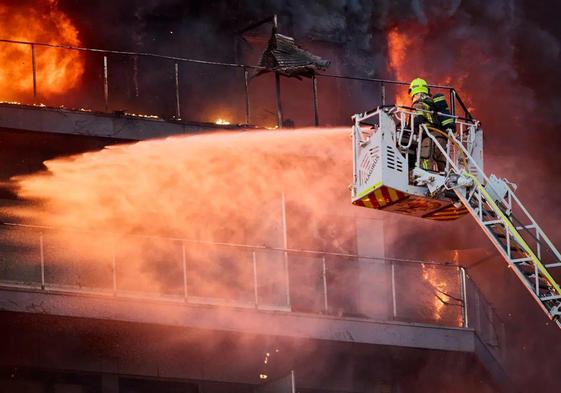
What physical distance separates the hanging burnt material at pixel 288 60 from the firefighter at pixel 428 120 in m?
5.42

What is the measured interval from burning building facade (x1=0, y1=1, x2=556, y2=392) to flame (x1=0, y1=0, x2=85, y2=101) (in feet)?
0.13

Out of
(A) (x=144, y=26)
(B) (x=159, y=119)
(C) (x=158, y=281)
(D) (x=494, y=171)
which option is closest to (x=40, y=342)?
(C) (x=158, y=281)

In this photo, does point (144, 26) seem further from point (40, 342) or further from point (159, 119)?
point (40, 342)

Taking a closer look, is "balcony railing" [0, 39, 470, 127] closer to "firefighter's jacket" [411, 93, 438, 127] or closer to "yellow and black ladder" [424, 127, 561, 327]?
"firefighter's jacket" [411, 93, 438, 127]

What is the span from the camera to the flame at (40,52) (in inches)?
1073

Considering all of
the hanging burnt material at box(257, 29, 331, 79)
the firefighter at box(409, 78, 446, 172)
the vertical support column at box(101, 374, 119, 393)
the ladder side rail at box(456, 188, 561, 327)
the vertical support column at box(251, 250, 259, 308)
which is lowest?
the vertical support column at box(101, 374, 119, 393)

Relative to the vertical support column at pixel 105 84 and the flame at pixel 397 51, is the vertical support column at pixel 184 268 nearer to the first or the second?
the vertical support column at pixel 105 84

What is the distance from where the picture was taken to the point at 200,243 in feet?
82.7

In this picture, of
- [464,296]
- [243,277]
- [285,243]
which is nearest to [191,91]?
[285,243]

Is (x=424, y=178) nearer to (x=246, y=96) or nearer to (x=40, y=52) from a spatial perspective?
(x=246, y=96)

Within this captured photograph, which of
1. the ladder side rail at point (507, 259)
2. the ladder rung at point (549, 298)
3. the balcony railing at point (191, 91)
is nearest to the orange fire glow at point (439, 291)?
the balcony railing at point (191, 91)

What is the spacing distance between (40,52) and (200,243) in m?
5.19

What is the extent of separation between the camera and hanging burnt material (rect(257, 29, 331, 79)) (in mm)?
27547

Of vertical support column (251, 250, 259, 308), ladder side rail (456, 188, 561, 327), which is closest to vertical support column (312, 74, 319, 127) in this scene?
vertical support column (251, 250, 259, 308)
